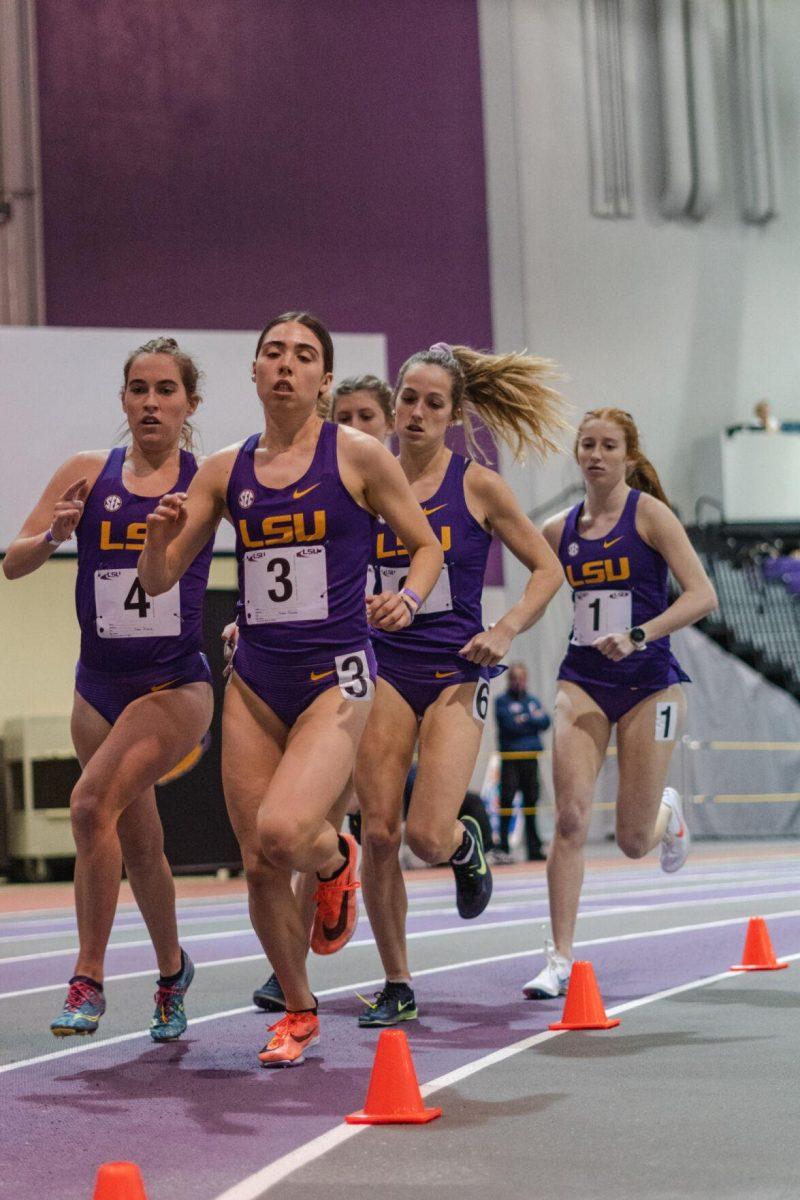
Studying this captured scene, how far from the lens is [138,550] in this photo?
562cm

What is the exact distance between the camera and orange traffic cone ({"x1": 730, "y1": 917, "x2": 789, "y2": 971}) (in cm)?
743

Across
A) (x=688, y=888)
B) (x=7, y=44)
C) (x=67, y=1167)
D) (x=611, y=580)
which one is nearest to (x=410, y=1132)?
(x=67, y=1167)

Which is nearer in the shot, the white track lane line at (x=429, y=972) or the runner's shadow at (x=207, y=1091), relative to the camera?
the runner's shadow at (x=207, y=1091)

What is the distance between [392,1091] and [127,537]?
2147mm

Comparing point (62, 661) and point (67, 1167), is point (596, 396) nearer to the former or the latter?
point (62, 661)

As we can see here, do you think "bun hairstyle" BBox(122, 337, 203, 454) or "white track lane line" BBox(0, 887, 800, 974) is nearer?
A: "bun hairstyle" BBox(122, 337, 203, 454)

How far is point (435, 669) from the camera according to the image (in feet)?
19.9

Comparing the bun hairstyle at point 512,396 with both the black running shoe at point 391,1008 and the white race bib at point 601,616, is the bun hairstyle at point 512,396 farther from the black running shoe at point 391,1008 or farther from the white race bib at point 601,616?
the black running shoe at point 391,1008

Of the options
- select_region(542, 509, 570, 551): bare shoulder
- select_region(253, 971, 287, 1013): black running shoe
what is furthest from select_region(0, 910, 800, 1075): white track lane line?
select_region(542, 509, 570, 551): bare shoulder

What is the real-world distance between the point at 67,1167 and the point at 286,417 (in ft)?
7.41

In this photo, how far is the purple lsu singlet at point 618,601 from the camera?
6.91 meters

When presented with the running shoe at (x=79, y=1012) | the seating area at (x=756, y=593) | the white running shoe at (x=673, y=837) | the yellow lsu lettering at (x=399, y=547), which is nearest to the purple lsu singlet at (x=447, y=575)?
the yellow lsu lettering at (x=399, y=547)

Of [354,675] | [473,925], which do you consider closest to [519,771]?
[473,925]

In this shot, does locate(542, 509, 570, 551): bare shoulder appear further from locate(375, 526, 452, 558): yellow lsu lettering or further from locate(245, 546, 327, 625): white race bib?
locate(245, 546, 327, 625): white race bib
